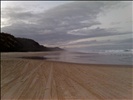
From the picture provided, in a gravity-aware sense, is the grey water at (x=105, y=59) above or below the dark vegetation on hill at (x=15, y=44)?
below

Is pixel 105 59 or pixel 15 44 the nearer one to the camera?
pixel 105 59

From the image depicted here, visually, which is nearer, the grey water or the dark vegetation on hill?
the grey water

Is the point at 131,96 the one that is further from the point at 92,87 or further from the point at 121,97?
the point at 92,87

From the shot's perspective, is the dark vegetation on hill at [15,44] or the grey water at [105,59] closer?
the grey water at [105,59]

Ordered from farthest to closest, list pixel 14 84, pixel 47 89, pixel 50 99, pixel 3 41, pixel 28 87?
pixel 3 41 < pixel 14 84 < pixel 28 87 < pixel 47 89 < pixel 50 99

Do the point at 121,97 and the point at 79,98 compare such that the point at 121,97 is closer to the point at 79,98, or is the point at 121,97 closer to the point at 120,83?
the point at 79,98

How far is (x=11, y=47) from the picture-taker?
162 ft

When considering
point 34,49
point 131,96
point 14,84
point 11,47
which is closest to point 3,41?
point 11,47

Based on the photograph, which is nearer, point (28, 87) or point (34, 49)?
point (28, 87)

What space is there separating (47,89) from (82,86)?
3.62 ft

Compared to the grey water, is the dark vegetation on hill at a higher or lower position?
higher

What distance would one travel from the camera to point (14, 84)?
811 cm

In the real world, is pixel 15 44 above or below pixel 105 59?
above

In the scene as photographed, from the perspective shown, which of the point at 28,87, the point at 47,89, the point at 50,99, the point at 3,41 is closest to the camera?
the point at 50,99
